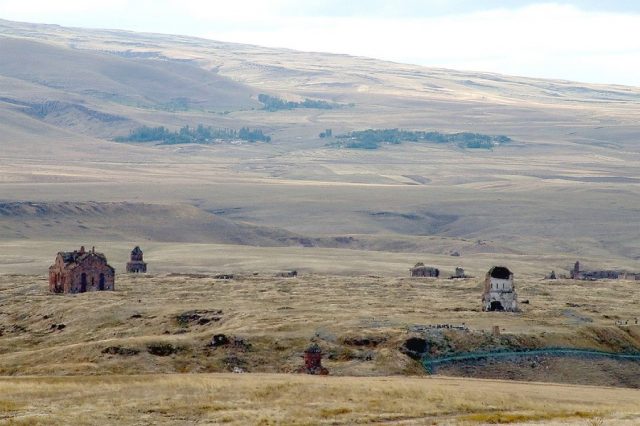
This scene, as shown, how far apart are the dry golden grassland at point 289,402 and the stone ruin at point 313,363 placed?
567 centimetres

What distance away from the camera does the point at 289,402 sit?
A: 198 feet

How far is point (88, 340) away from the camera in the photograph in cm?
8875

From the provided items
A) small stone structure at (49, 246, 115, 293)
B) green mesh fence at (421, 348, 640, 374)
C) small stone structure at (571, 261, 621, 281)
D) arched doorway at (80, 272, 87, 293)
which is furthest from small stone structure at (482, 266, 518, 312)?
small stone structure at (571, 261, 621, 281)

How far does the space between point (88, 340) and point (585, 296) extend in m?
44.9

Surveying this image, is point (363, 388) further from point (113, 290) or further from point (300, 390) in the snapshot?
point (113, 290)

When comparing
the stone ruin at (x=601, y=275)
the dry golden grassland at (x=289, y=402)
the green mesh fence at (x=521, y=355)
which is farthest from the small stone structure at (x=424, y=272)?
the dry golden grassland at (x=289, y=402)

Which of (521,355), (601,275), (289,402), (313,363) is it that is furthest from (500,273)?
(601,275)

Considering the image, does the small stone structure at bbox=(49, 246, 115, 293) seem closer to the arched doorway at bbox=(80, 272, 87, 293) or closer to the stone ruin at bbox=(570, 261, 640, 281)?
the arched doorway at bbox=(80, 272, 87, 293)

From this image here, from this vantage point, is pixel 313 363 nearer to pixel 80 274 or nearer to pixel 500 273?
pixel 500 273

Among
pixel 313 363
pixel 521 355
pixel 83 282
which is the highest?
pixel 313 363

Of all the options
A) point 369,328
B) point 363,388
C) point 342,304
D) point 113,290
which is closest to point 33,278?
point 113,290

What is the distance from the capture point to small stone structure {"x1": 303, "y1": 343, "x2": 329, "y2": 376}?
74.6 m

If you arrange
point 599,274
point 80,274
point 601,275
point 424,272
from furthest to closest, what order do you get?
1. point 599,274
2. point 601,275
3. point 424,272
4. point 80,274

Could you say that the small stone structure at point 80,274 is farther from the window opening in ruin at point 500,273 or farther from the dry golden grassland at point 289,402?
the dry golden grassland at point 289,402
